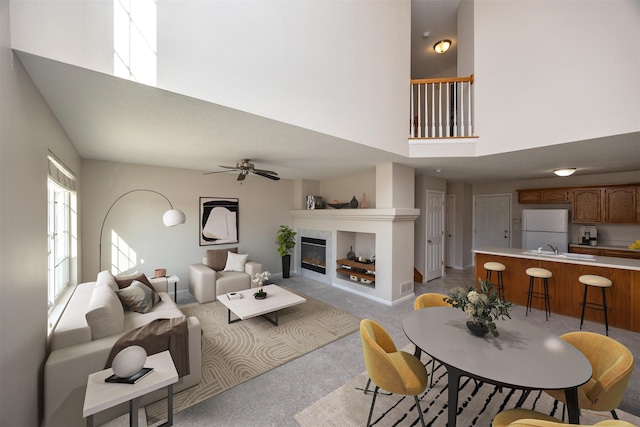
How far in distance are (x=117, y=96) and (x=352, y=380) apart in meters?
3.09

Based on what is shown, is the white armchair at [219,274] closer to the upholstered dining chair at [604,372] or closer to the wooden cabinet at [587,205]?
the upholstered dining chair at [604,372]

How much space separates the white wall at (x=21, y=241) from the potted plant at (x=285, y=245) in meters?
4.17

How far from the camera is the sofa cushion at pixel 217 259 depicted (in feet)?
15.6

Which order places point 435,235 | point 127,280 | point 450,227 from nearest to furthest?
1. point 127,280
2. point 435,235
3. point 450,227

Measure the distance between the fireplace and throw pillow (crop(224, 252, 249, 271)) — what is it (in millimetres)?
1732

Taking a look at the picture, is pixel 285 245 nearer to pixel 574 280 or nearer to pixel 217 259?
pixel 217 259

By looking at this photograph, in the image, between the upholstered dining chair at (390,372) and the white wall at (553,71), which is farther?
the white wall at (553,71)

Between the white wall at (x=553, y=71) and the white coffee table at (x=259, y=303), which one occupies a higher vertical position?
the white wall at (x=553, y=71)

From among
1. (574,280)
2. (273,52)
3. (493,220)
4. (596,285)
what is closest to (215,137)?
(273,52)

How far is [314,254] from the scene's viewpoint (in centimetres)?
596

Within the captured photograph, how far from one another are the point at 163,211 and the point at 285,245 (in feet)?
8.49

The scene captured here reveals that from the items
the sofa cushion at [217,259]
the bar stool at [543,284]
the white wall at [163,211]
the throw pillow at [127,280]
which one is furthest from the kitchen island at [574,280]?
the throw pillow at [127,280]

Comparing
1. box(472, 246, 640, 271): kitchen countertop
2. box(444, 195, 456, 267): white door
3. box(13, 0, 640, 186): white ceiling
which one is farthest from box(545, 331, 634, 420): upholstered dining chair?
→ box(444, 195, 456, 267): white door

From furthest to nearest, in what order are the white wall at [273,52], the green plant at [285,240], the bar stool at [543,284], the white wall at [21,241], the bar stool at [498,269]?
the green plant at [285,240] → the bar stool at [498,269] → the bar stool at [543,284] → the white wall at [273,52] → the white wall at [21,241]
